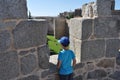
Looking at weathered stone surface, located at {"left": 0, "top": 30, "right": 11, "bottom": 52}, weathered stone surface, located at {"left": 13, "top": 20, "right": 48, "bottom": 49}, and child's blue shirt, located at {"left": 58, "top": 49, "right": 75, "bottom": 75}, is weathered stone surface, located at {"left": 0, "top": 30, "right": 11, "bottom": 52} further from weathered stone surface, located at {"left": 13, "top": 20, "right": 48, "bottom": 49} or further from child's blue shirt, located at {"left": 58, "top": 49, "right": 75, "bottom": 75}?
child's blue shirt, located at {"left": 58, "top": 49, "right": 75, "bottom": 75}

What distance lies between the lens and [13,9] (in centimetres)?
260

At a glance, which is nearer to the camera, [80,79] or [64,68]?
[64,68]

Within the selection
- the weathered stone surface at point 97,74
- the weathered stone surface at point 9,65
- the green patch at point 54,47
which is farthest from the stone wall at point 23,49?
the green patch at point 54,47

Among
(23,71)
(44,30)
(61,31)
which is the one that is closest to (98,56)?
(44,30)

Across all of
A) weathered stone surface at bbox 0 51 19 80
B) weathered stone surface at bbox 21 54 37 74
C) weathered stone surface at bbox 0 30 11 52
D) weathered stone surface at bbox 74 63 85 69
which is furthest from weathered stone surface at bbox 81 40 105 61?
weathered stone surface at bbox 0 30 11 52

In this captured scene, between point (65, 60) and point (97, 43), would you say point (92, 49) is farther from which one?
point (65, 60)

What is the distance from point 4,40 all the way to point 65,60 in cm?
109

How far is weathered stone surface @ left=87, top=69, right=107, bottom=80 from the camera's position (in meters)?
3.91

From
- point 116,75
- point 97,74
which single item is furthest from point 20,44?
point 116,75

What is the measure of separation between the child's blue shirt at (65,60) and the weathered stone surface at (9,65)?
77 centimetres

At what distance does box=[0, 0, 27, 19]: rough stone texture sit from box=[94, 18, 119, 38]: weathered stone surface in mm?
1529

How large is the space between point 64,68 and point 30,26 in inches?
37.6

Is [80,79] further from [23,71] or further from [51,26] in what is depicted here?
[51,26]

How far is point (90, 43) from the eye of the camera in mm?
3713
